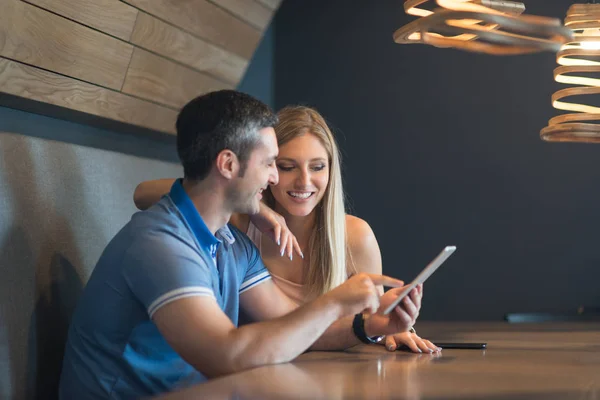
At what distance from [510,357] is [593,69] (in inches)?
53.6

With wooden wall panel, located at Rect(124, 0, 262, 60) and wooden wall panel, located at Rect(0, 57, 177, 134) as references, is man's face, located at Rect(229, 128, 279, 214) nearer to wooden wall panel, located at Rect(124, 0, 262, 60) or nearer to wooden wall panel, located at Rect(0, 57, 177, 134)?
wooden wall panel, located at Rect(0, 57, 177, 134)

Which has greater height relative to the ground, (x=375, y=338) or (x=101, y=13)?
(x=101, y=13)

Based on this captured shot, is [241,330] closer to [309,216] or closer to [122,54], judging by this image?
[309,216]

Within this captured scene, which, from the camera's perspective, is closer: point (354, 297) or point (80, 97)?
point (354, 297)

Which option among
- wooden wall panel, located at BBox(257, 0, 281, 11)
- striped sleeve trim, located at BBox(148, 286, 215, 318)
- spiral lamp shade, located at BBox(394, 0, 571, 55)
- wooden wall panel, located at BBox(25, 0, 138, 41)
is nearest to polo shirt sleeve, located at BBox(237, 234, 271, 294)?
striped sleeve trim, located at BBox(148, 286, 215, 318)

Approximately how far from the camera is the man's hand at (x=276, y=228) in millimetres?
2617

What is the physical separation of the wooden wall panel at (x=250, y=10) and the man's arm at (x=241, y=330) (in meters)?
1.91

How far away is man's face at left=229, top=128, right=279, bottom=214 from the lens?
2.26m

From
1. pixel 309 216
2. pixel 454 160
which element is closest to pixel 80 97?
pixel 309 216

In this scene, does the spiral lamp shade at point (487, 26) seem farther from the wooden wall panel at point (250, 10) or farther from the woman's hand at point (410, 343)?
the wooden wall panel at point (250, 10)

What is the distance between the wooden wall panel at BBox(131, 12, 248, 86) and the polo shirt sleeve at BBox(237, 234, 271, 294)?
103 centimetres

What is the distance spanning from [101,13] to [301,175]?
89 cm

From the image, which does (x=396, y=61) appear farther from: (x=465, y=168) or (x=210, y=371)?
(x=210, y=371)

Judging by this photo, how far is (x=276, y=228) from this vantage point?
8.68 feet
